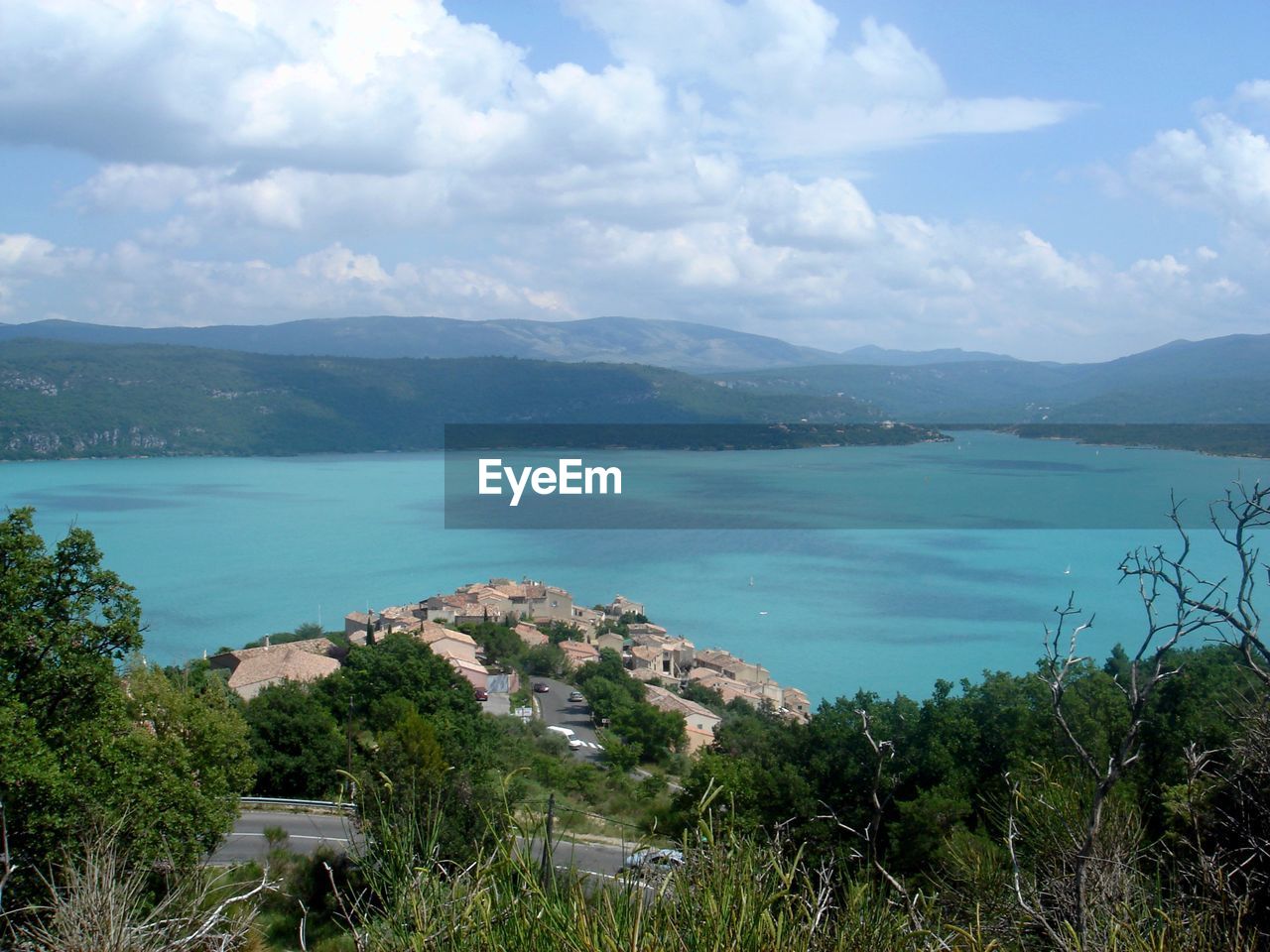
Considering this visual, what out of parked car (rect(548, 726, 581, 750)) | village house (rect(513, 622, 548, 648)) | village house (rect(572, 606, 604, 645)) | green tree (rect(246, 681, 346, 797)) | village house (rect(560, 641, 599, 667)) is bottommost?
village house (rect(572, 606, 604, 645))

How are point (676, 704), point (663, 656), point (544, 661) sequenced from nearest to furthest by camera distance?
point (676, 704)
point (544, 661)
point (663, 656)

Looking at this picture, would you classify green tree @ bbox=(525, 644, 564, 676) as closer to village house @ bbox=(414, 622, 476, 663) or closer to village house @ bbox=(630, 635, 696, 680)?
village house @ bbox=(414, 622, 476, 663)

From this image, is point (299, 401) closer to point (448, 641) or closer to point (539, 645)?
point (539, 645)

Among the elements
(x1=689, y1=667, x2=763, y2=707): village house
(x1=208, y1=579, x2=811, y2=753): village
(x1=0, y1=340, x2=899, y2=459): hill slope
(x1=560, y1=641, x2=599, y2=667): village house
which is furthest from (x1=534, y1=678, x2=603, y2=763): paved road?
(x1=0, y1=340, x2=899, y2=459): hill slope

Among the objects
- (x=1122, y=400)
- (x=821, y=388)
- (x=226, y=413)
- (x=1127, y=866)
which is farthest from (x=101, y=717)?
(x=821, y=388)

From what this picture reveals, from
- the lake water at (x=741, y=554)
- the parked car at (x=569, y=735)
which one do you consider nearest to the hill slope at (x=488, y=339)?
the lake water at (x=741, y=554)

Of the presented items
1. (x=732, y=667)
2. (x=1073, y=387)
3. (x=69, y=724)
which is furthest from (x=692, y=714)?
(x=1073, y=387)
